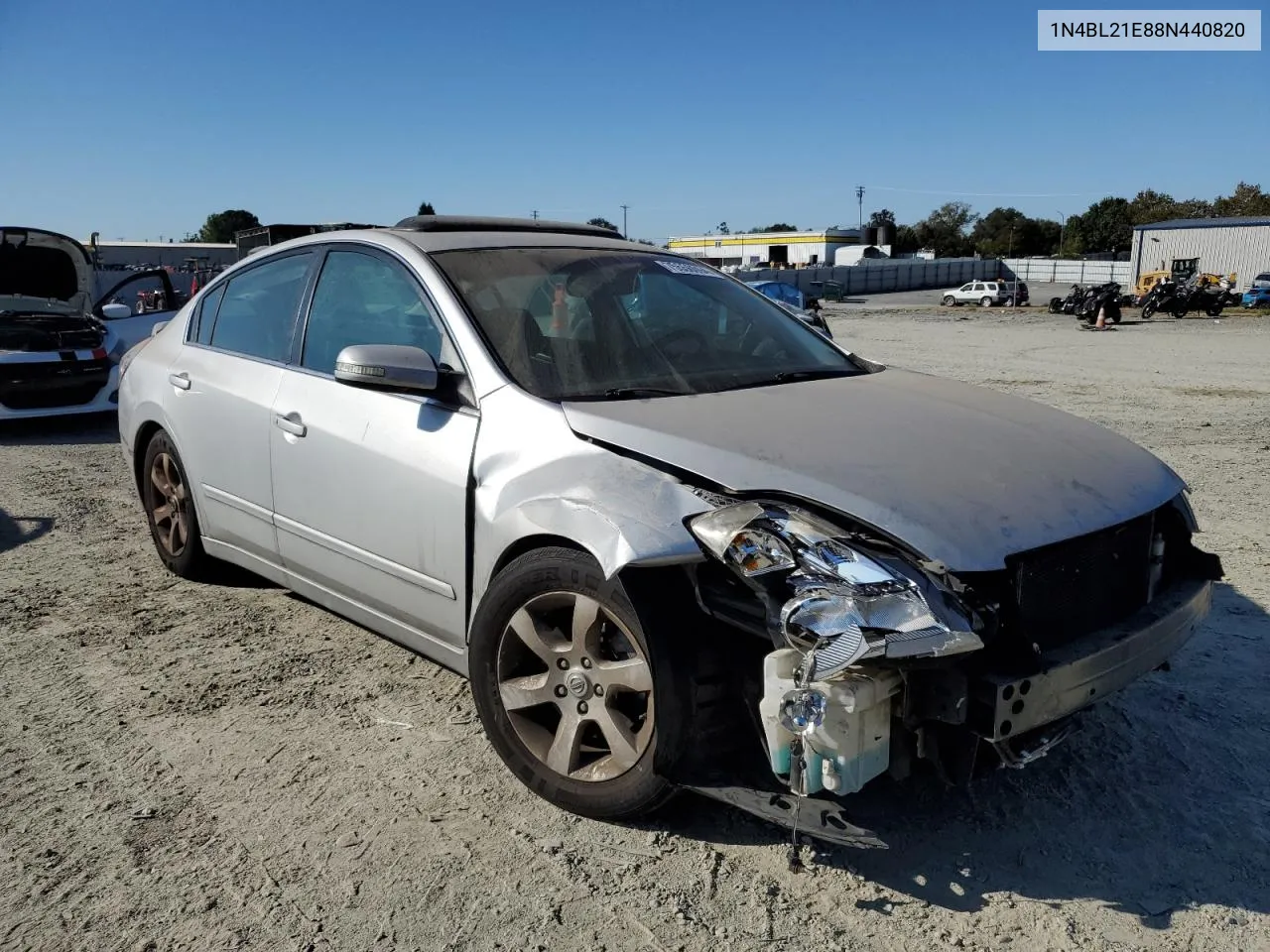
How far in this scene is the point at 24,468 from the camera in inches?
311

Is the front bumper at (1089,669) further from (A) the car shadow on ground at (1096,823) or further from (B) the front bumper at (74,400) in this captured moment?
(B) the front bumper at (74,400)

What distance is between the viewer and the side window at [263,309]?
162 inches

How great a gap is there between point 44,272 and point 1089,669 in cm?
1149

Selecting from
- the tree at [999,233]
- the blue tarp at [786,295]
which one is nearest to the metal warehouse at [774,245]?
the tree at [999,233]

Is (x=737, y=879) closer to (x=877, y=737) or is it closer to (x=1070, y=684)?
(x=877, y=737)

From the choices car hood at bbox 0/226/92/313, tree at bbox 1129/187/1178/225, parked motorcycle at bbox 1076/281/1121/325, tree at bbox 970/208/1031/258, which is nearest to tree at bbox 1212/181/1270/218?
tree at bbox 1129/187/1178/225

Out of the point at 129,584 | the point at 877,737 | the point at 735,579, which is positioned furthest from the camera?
the point at 129,584

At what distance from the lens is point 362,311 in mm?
3770

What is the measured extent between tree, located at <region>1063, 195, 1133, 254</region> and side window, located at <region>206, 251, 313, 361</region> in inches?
4341

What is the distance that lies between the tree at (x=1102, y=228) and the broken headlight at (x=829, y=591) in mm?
111307

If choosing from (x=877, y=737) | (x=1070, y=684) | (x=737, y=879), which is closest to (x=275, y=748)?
(x=737, y=879)

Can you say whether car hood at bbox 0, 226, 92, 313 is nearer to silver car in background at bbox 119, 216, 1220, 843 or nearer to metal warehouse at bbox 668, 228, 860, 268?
silver car in background at bbox 119, 216, 1220, 843

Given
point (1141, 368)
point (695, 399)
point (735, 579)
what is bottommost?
point (1141, 368)

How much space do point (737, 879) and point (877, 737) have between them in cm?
56
